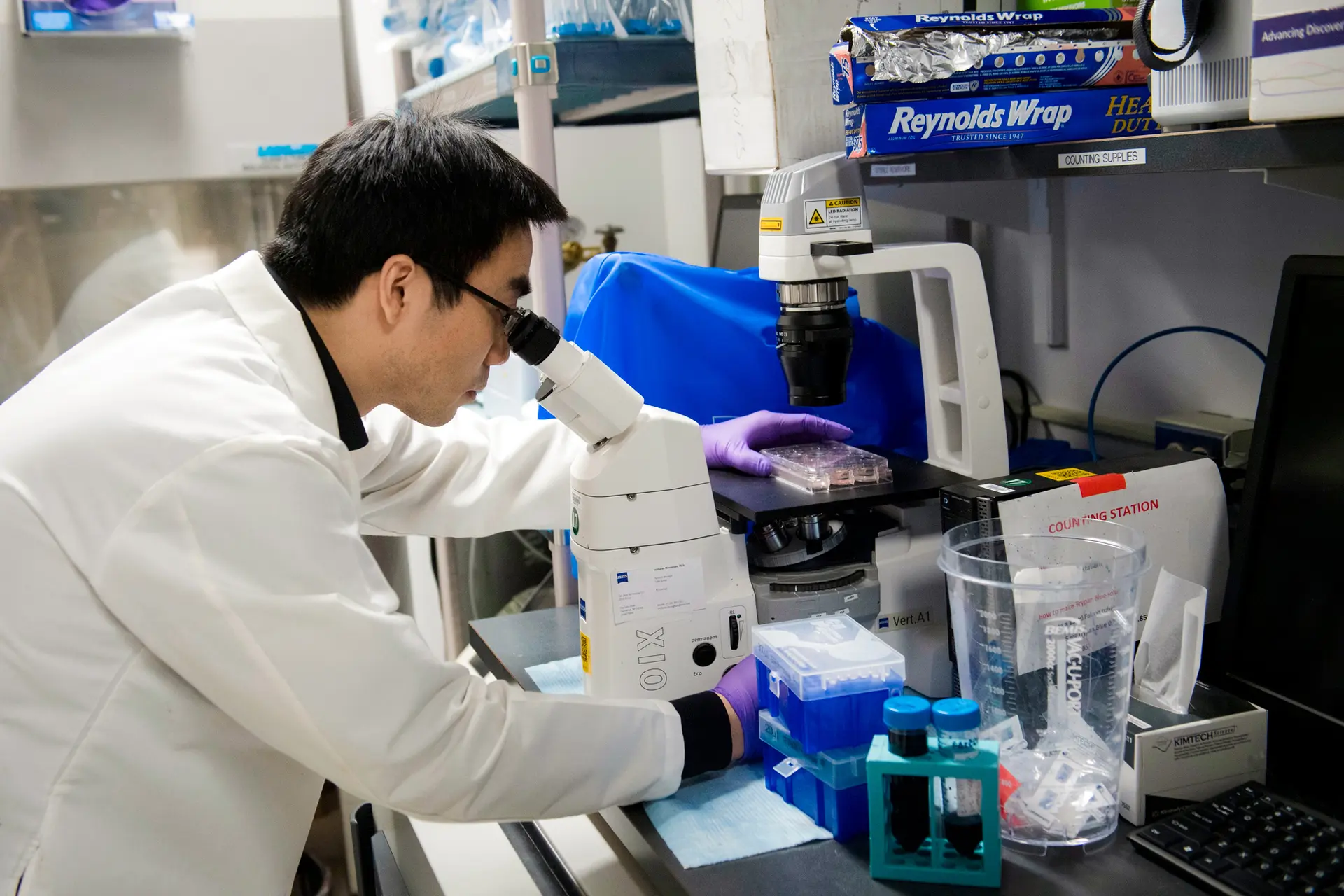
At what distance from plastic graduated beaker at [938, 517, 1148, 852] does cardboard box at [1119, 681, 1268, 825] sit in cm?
2

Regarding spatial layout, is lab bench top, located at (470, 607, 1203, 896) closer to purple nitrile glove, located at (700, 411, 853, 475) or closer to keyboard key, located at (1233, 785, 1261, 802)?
keyboard key, located at (1233, 785, 1261, 802)

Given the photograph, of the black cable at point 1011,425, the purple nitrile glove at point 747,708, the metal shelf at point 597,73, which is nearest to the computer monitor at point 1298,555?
the purple nitrile glove at point 747,708

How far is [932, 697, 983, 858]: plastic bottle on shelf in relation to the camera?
845 millimetres

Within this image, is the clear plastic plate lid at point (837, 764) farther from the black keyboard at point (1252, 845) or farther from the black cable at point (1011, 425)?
the black cable at point (1011, 425)

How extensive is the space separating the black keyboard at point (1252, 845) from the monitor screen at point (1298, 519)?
132 millimetres

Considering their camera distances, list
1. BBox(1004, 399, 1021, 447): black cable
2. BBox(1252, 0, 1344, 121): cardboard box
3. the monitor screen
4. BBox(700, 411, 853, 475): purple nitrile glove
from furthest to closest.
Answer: BBox(1004, 399, 1021, 447): black cable < BBox(700, 411, 853, 475): purple nitrile glove < the monitor screen < BBox(1252, 0, 1344, 121): cardboard box

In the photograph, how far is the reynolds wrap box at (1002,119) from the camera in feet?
3.91

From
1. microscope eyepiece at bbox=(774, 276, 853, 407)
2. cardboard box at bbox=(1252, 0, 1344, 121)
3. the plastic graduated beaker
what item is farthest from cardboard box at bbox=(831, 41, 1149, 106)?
the plastic graduated beaker

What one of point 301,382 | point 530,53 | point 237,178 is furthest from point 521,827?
point 237,178

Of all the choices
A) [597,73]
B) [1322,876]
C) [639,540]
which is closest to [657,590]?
[639,540]

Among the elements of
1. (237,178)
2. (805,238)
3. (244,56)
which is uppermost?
(244,56)

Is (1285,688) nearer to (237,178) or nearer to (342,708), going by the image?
(342,708)

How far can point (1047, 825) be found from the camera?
3.00 feet

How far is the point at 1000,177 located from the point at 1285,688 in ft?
1.90
